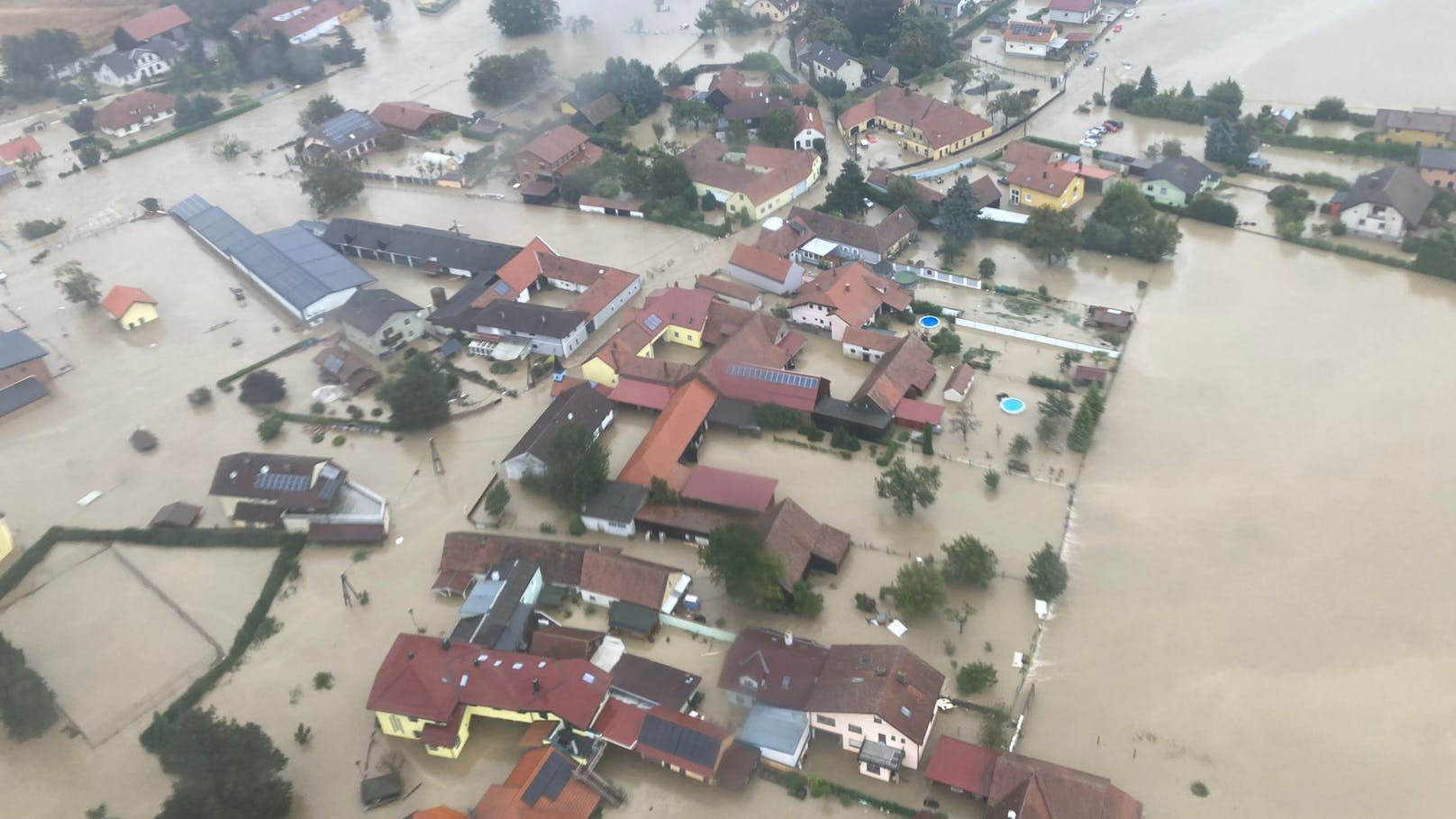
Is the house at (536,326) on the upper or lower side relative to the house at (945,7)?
lower

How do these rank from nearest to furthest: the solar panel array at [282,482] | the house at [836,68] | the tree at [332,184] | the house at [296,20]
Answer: the solar panel array at [282,482] < the tree at [332,184] < the house at [836,68] < the house at [296,20]

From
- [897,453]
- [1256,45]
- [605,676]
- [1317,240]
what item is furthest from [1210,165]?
[605,676]

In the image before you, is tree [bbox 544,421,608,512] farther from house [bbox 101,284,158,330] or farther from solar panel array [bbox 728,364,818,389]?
house [bbox 101,284,158,330]

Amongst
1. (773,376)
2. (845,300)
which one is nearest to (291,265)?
(773,376)

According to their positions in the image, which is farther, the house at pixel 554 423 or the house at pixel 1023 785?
the house at pixel 554 423

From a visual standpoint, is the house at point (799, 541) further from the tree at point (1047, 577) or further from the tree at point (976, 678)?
the tree at point (1047, 577)

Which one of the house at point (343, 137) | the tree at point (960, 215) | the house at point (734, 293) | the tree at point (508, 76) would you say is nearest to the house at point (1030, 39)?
the tree at point (960, 215)
